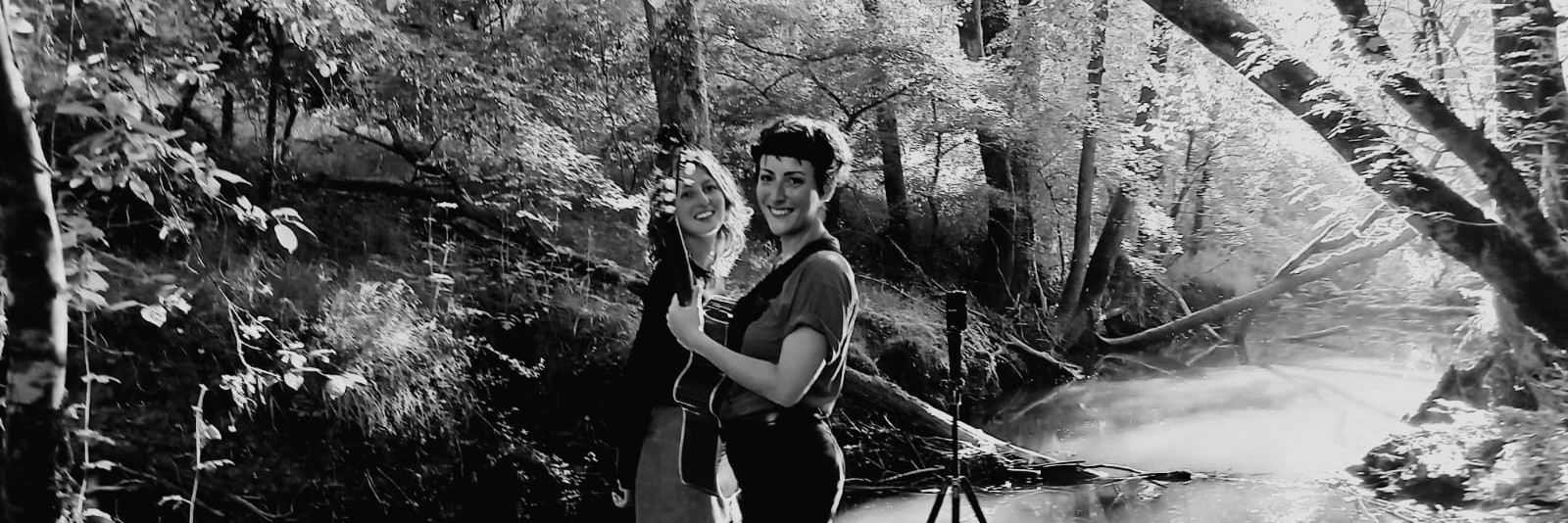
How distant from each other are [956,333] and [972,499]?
427mm

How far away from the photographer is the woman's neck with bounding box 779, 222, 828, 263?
1755 mm

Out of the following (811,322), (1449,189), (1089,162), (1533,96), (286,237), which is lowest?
(286,237)

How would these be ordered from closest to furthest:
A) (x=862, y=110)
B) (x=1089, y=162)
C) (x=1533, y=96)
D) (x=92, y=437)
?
(x=92, y=437) → (x=1533, y=96) → (x=862, y=110) → (x=1089, y=162)

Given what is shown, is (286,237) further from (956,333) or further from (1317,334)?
(1317,334)

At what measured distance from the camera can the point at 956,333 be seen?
2688 mm

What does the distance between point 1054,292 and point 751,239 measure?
1.28m

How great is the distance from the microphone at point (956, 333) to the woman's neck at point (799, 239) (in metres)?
0.87

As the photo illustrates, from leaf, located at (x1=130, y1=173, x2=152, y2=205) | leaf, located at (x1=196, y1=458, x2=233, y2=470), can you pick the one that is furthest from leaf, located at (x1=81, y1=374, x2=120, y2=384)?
leaf, located at (x1=130, y1=173, x2=152, y2=205)

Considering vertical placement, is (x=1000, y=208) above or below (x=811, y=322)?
above

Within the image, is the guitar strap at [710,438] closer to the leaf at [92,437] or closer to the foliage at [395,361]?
the foliage at [395,361]

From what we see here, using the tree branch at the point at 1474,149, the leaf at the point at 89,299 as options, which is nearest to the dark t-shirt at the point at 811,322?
the leaf at the point at 89,299

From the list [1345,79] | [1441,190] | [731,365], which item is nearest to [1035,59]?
[1345,79]

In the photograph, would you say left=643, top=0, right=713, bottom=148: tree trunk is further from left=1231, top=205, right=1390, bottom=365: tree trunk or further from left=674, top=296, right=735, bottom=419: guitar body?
left=1231, top=205, right=1390, bottom=365: tree trunk

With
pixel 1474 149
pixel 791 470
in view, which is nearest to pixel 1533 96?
pixel 1474 149
